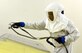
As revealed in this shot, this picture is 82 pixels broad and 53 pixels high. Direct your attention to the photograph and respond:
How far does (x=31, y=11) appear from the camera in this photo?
10.2ft

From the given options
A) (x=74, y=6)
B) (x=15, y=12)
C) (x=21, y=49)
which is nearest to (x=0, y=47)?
(x=21, y=49)

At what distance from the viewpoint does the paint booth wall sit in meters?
2.99

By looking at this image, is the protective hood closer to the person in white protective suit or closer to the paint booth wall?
the person in white protective suit

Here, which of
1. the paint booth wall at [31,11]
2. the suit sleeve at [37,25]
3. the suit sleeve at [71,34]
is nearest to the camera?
the suit sleeve at [71,34]

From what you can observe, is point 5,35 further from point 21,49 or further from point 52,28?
point 52,28

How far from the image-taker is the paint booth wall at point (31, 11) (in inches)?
118

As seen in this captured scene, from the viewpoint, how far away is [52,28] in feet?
6.72

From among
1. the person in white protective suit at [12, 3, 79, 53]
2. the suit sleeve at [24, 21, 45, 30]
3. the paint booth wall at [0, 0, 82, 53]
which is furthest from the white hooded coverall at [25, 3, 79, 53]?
the paint booth wall at [0, 0, 82, 53]

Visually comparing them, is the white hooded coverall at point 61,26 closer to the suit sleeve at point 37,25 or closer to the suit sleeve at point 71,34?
the suit sleeve at point 71,34

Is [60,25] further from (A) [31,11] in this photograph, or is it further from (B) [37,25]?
(A) [31,11]

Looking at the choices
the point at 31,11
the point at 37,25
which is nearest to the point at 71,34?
the point at 37,25

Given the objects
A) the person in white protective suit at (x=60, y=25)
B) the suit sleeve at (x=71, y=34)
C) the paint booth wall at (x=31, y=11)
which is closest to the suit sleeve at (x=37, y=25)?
the person in white protective suit at (x=60, y=25)

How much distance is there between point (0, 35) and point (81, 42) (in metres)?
1.43

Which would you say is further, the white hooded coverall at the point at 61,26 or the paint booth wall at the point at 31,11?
the paint booth wall at the point at 31,11
